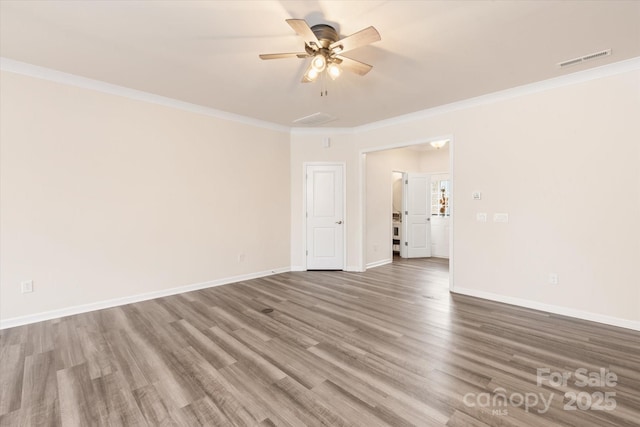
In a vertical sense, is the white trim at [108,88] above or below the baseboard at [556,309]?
→ above

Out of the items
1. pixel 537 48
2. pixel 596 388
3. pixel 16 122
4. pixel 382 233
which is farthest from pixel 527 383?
pixel 16 122

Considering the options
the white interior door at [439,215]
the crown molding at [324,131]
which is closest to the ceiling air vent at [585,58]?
the crown molding at [324,131]

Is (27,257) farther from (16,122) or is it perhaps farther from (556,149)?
(556,149)

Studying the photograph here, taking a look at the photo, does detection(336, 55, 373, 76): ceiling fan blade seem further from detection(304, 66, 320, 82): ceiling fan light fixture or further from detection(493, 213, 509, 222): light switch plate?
detection(493, 213, 509, 222): light switch plate

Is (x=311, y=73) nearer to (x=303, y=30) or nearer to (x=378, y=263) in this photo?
(x=303, y=30)

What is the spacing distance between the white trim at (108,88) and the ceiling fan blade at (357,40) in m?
2.78

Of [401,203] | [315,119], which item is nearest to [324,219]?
[315,119]

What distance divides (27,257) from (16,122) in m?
1.50

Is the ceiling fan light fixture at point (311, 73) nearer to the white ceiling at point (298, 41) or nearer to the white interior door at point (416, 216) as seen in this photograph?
the white ceiling at point (298, 41)

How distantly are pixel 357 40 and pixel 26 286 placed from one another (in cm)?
432

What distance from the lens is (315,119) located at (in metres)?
4.98

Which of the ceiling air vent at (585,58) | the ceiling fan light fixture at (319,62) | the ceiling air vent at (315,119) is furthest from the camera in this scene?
the ceiling air vent at (315,119)

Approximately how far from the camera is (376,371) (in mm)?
2211

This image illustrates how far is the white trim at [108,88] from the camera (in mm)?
3072
